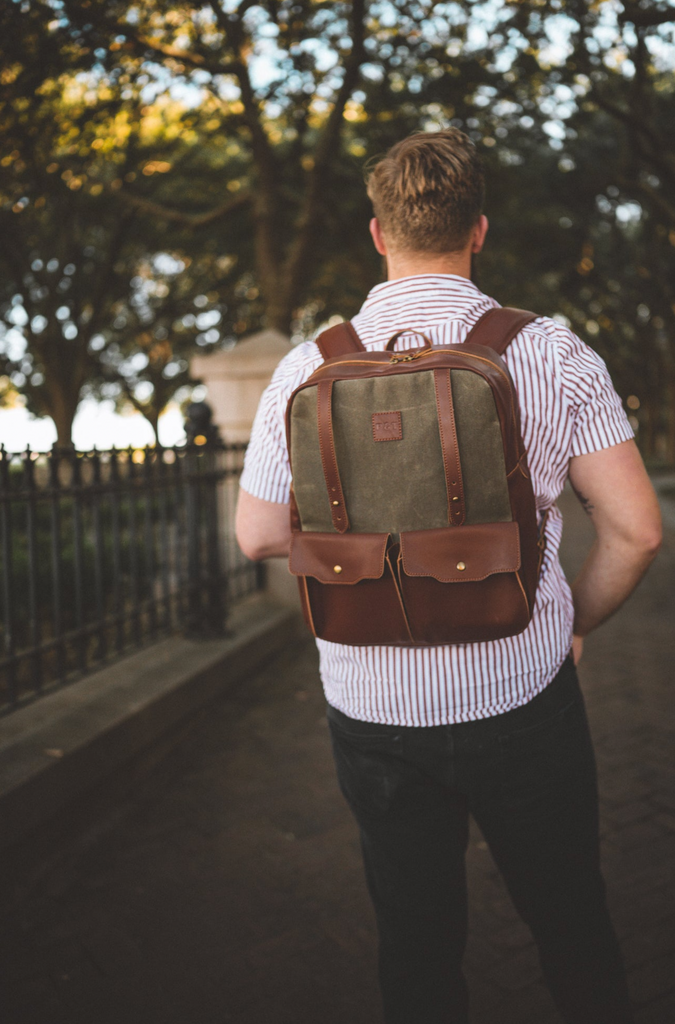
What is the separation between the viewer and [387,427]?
1385mm

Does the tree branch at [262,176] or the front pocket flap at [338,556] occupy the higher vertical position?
the tree branch at [262,176]

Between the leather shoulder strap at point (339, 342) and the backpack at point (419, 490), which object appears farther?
the leather shoulder strap at point (339, 342)

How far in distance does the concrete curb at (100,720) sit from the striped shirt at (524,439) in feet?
6.00

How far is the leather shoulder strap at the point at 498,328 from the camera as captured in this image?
4.72 feet

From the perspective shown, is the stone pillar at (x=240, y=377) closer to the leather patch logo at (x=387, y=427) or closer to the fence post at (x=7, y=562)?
the fence post at (x=7, y=562)

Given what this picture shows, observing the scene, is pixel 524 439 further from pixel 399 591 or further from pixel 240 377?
pixel 240 377

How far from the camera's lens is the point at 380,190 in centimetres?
155

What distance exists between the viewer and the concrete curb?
2.98 metres

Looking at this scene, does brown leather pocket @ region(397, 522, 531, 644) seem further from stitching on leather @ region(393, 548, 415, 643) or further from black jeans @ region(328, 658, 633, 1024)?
black jeans @ region(328, 658, 633, 1024)

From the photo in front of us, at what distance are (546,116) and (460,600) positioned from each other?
11208mm

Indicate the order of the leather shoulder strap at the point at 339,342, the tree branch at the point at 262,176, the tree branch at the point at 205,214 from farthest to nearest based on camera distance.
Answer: the tree branch at the point at 205,214
the tree branch at the point at 262,176
the leather shoulder strap at the point at 339,342

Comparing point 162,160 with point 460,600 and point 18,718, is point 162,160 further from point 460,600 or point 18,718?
point 460,600

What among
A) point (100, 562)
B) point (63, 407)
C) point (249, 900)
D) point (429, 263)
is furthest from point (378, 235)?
point (63, 407)

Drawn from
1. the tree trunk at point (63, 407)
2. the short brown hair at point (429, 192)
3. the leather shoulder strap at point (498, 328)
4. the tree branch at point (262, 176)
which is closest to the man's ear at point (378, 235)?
the short brown hair at point (429, 192)
